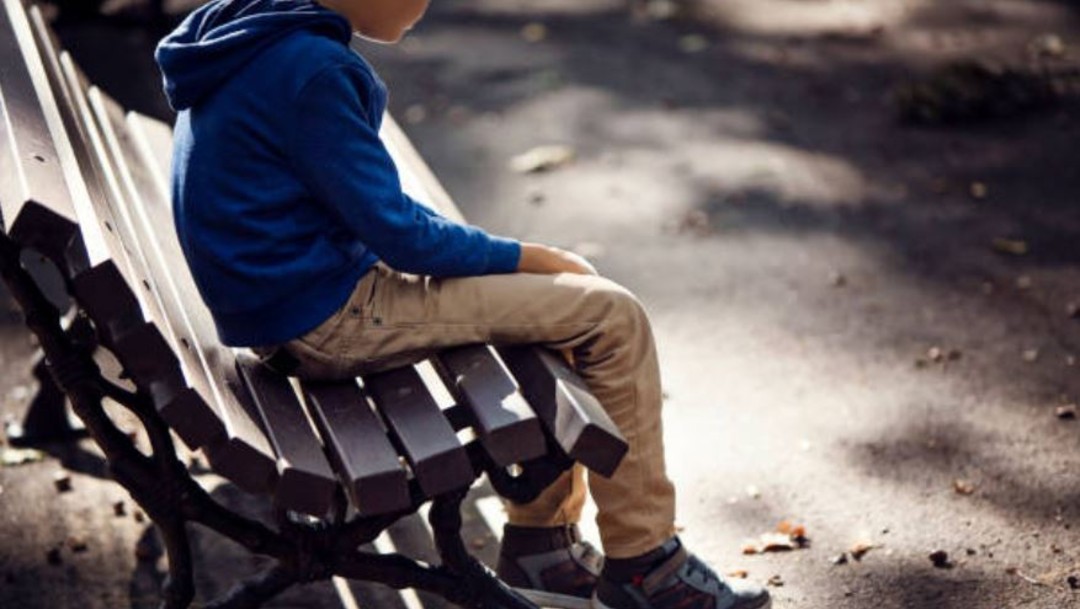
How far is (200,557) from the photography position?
401 cm

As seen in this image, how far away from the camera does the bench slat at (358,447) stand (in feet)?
9.54

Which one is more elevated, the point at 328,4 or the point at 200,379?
the point at 328,4

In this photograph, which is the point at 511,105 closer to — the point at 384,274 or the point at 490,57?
the point at 490,57

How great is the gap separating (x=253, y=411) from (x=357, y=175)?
0.53 metres

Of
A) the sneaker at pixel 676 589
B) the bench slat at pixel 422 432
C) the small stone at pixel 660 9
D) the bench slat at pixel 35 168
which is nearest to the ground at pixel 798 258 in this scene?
the small stone at pixel 660 9

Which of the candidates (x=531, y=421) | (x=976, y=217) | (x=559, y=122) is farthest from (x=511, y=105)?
(x=531, y=421)

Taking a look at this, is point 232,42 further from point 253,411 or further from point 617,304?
point 617,304

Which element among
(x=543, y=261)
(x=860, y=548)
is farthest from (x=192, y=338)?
(x=860, y=548)

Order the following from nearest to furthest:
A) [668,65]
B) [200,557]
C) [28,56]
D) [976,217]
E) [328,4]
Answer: [328,4] < [28,56] < [200,557] < [976,217] < [668,65]

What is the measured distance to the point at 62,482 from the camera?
437 centimetres

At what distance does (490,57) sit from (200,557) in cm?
447

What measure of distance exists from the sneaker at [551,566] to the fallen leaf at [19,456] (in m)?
1.64

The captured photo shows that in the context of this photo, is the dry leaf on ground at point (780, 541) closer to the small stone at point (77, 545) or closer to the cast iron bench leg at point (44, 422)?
the small stone at point (77, 545)

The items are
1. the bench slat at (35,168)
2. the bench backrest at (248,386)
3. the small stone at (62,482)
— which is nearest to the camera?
the bench slat at (35,168)
